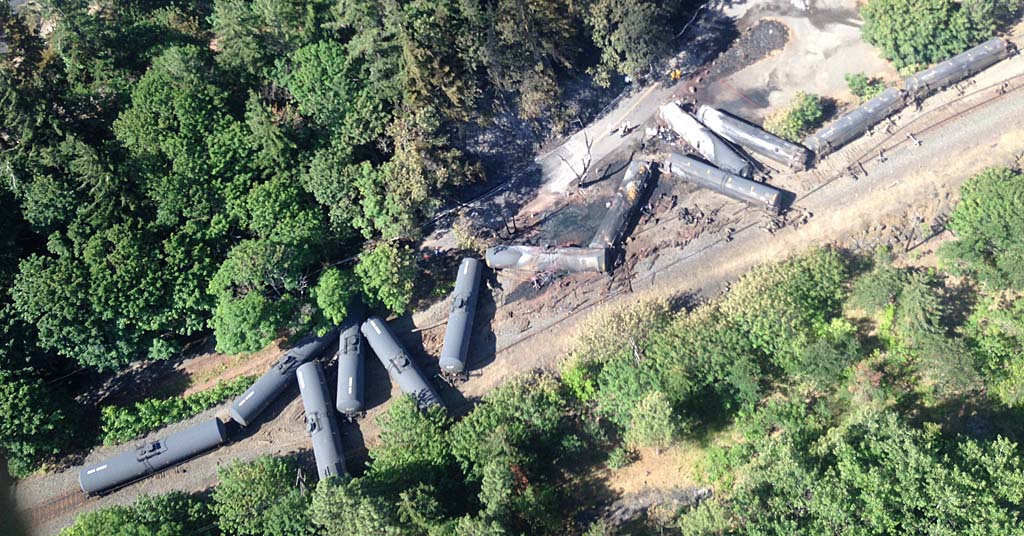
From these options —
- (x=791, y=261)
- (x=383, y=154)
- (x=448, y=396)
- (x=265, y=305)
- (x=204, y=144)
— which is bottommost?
(x=791, y=261)

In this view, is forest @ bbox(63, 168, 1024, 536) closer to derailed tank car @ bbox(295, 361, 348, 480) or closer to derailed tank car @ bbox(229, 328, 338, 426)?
derailed tank car @ bbox(295, 361, 348, 480)

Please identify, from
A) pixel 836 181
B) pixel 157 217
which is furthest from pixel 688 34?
pixel 157 217

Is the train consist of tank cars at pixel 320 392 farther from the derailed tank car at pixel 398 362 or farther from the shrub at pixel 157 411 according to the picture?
the shrub at pixel 157 411

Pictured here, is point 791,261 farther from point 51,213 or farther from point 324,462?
point 51,213

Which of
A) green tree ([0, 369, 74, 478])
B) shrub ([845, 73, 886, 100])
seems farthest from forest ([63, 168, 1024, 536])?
shrub ([845, 73, 886, 100])

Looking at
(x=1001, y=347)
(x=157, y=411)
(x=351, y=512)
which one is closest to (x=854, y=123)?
(x=1001, y=347)

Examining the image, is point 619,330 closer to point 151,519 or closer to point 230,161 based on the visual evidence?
point 230,161
